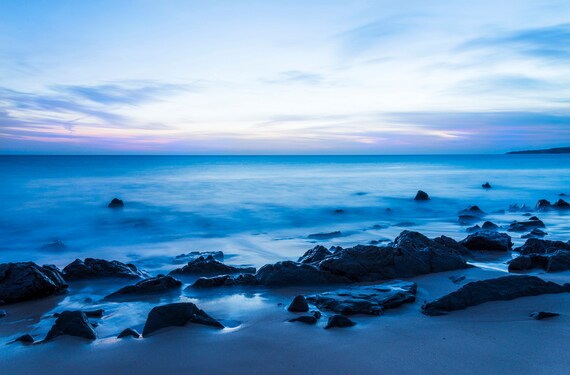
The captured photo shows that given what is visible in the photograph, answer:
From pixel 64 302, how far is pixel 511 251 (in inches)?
312

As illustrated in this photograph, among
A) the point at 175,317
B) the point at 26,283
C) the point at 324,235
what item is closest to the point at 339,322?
the point at 175,317

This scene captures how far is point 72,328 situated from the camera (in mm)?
4598

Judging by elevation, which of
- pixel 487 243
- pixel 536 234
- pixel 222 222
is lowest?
pixel 222 222

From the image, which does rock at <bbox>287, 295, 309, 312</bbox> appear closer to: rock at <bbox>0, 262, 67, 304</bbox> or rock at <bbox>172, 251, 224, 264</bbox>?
rock at <bbox>0, 262, 67, 304</bbox>

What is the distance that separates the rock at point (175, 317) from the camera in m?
4.74

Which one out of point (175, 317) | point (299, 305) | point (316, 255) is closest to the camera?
point (175, 317)

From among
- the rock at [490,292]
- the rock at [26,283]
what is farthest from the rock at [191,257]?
the rock at [490,292]

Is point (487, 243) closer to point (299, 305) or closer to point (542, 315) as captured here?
point (542, 315)

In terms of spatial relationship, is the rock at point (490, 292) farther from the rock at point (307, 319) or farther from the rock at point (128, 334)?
the rock at point (128, 334)

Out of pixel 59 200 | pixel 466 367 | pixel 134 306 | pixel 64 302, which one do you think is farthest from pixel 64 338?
pixel 59 200

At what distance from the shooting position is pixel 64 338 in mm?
4527

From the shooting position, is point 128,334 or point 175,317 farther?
point 175,317

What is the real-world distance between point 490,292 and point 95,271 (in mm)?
5908

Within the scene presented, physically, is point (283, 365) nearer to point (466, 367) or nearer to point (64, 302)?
point (466, 367)
